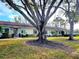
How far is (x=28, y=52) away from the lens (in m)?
14.7

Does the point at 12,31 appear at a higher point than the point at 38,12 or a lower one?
lower

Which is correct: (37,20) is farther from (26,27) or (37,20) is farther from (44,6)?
(26,27)

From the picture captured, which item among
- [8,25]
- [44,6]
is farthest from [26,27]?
[44,6]

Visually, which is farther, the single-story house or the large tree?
the single-story house

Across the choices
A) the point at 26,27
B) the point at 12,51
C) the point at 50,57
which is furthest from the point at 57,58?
the point at 26,27

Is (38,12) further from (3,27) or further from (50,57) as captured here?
(3,27)

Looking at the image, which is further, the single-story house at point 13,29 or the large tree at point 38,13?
the single-story house at point 13,29

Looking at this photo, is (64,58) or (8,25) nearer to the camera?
(64,58)

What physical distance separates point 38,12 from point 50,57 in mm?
8708

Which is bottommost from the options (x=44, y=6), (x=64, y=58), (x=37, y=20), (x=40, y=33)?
(x=64, y=58)

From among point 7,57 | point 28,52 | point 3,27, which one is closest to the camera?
point 7,57

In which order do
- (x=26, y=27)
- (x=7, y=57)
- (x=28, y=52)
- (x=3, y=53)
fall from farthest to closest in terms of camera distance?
(x=26, y=27)
(x=28, y=52)
(x=3, y=53)
(x=7, y=57)

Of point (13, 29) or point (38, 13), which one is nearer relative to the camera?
point (38, 13)

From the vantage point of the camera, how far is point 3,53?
13711 millimetres
